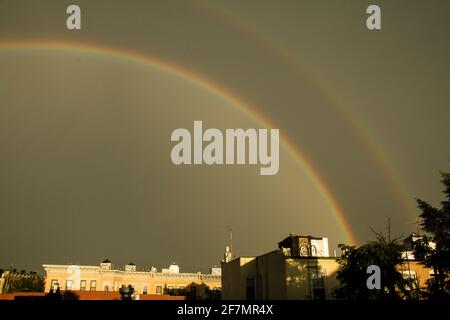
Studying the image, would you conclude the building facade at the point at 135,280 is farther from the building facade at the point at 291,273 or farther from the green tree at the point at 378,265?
the green tree at the point at 378,265

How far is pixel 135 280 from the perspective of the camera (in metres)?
67.6

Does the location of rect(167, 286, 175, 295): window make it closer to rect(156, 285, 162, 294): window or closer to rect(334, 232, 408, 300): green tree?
rect(156, 285, 162, 294): window

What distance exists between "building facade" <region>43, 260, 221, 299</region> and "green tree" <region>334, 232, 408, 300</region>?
39.8 metres

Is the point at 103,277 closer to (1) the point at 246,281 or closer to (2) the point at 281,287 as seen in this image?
(1) the point at 246,281

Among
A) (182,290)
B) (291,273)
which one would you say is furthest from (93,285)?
(291,273)

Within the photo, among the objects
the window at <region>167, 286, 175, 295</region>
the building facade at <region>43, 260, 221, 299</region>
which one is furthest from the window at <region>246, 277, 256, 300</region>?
the window at <region>167, 286, 175, 295</region>

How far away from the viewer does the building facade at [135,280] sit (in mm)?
62781

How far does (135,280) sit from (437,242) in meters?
53.4

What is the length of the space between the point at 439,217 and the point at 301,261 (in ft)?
37.4

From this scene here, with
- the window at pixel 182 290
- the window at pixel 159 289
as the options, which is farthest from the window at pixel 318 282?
the window at pixel 159 289

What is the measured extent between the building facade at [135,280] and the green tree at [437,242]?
42.0 metres

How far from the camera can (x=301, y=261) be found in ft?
108

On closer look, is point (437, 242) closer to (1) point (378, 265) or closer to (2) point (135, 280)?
(1) point (378, 265)
